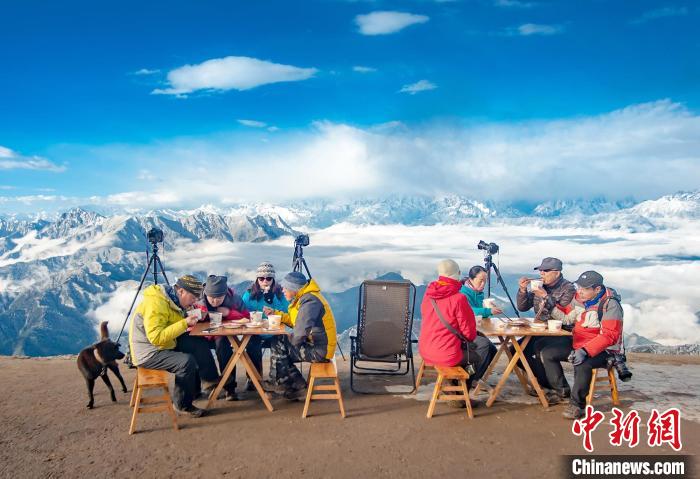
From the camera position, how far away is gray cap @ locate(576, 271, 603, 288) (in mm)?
6000

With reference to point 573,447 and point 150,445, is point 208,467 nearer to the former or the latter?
point 150,445

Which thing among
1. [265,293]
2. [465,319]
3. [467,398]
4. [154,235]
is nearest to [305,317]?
[265,293]

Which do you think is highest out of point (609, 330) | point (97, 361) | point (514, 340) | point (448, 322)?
point (448, 322)

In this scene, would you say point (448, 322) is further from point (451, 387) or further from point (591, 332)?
point (591, 332)

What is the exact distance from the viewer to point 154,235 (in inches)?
386

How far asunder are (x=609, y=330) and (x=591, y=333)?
0.28m

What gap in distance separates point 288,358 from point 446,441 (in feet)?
8.09

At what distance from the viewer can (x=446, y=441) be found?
5.62 m

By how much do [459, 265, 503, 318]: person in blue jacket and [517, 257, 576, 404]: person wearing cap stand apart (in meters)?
0.53

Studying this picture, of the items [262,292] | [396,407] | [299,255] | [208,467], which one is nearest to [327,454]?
[208,467]

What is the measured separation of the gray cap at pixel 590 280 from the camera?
600cm

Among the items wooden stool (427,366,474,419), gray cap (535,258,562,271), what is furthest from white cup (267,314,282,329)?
gray cap (535,258,562,271)

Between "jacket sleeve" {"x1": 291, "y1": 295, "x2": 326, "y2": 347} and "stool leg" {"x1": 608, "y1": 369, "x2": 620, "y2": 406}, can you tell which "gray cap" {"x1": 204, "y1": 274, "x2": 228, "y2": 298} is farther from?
"stool leg" {"x1": 608, "y1": 369, "x2": 620, "y2": 406}

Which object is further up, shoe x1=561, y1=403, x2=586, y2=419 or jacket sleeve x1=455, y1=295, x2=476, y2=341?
jacket sleeve x1=455, y1=295, x2=476, y2=341
